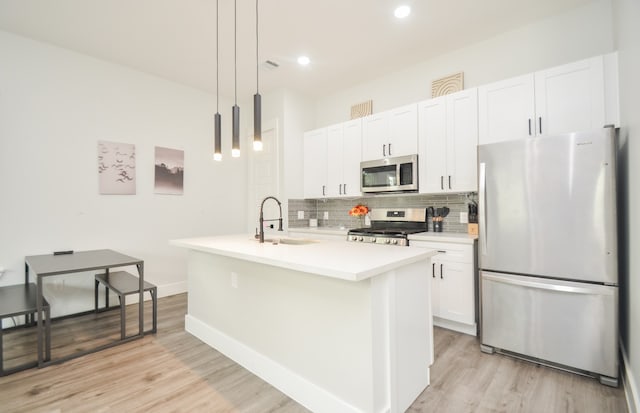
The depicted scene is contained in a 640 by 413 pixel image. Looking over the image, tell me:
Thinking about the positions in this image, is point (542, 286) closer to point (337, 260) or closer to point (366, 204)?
point (337, 260)

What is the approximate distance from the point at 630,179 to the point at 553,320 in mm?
1067

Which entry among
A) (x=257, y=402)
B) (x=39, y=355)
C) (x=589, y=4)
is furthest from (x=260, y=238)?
(x=589, y=4)

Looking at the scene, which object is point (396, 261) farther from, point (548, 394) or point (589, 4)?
point (589, 4)

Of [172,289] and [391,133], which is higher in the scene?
[391,133]

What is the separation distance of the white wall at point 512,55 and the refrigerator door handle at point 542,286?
205 centimetres

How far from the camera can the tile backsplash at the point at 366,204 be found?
3.44 m

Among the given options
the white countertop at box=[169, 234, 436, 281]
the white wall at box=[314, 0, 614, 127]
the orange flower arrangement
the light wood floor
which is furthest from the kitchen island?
the white wall at box=[314, 0, 614, 127]

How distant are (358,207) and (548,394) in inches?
105

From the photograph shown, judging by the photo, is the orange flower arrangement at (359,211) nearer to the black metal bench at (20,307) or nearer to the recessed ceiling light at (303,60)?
the recessed ceiling light at (303,60)

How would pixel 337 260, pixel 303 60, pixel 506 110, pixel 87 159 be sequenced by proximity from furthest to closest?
pixel 303 60 < pixel 87 159 < pixel 506 110 < pixel 337 260

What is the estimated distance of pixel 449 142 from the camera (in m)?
3.16

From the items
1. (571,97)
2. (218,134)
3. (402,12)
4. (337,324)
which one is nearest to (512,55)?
(571,97)

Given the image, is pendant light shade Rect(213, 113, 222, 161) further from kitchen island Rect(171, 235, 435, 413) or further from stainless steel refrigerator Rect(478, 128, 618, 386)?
stainless steel refrigerator Rect(478, 128, 618, 386)

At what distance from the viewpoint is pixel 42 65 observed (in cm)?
321
